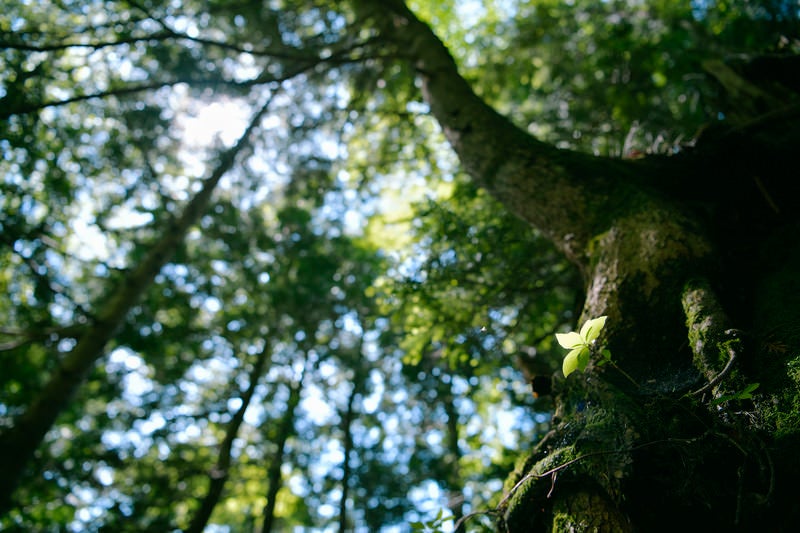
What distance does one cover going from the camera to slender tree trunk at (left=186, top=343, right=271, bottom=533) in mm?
7945

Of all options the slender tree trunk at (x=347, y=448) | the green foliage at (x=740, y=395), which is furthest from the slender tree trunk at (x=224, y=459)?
the green foliage at (x=740, y=395)

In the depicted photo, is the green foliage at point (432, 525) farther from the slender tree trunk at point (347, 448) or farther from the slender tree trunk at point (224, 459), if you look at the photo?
the slender tree trunk at point (347, 448)

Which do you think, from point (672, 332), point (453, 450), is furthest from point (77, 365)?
point (453, 450)

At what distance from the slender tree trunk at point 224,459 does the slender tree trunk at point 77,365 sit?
3.37m

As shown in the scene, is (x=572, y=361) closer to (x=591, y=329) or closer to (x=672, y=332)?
(x=591, y=329)

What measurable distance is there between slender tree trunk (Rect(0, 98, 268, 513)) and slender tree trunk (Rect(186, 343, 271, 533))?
3.37 metres

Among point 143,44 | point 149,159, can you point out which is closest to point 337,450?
point 149,159

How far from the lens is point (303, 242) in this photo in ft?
31.9

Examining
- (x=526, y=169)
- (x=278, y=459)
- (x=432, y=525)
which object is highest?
(x=278, y=459)

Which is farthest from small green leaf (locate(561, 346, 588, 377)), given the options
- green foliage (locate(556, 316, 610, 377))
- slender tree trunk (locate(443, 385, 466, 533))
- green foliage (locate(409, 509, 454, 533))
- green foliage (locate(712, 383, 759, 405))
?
slender tree trunk (locate(443, 385, 466, 533))

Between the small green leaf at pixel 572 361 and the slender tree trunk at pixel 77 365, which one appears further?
the slender tree trunk at pixel 77 365

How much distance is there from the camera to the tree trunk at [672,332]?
1535 millimetres

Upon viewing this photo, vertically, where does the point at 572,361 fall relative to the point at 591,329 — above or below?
below

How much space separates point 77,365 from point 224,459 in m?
4.06
